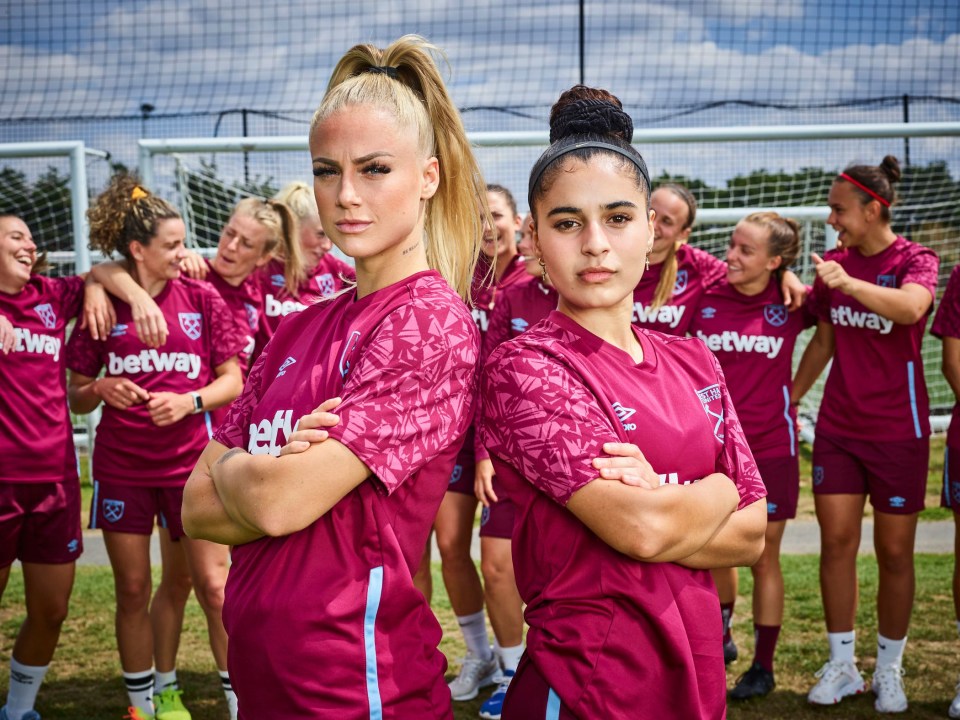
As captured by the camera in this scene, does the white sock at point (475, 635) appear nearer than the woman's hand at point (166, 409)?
No

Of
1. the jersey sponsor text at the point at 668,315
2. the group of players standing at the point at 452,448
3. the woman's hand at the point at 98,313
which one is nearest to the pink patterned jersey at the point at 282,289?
the woman's hand at the point at 98,313

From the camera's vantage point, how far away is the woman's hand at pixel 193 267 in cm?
477

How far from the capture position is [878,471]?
4.46 m

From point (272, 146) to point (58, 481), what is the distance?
12.2 feet

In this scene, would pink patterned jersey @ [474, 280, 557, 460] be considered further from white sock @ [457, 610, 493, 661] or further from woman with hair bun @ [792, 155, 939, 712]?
woman with hair bun @ [792, 155, 939, 712]

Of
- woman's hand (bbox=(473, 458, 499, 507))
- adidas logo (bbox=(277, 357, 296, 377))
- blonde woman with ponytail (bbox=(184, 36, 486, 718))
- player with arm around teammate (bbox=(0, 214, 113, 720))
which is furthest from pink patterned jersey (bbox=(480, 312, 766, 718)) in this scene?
player with arm around teammate (bbox=(0, 214, 113, 720))

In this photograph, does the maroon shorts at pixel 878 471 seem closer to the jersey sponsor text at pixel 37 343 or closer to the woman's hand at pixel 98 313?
the woman's hand at pixel 98 313

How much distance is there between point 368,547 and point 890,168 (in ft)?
12.6

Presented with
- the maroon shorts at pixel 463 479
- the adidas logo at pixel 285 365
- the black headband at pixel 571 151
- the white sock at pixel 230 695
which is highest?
the black headband at pixel 571 151

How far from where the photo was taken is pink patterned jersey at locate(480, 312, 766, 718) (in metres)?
1.86

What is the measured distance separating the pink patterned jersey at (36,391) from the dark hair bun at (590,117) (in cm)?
296

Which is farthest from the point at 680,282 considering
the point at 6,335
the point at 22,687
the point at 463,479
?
the point at 22,687

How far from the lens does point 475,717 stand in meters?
4.38

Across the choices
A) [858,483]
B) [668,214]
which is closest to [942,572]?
[858,483]
